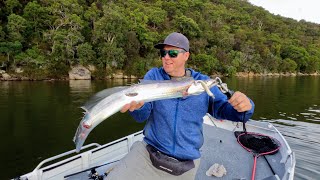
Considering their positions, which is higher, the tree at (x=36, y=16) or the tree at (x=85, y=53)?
the tree at (x=36, y=16)

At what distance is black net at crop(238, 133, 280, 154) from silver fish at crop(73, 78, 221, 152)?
6.91 m

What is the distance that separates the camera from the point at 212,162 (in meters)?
9.11

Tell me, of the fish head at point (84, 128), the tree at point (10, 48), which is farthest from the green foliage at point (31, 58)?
the fish head at point (84, 128)

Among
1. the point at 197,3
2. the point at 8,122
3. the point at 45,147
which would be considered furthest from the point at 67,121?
the point at 197,3

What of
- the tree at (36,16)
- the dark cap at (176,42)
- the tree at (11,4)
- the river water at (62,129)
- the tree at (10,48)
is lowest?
the river water at (62,129)

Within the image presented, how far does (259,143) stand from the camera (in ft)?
33.2

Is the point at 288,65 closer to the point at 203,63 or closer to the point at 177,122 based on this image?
the point at 203,63

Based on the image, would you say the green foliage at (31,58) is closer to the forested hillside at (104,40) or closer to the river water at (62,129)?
the forested hillside at (104,40)

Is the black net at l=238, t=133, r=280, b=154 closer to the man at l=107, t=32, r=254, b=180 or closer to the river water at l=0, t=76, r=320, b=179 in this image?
the river water at l=0, t=76, r=320, b=179

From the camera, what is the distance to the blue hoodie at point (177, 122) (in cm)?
418

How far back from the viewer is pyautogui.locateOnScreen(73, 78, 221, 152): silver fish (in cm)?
350

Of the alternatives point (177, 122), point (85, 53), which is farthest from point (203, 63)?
point (177, 122)

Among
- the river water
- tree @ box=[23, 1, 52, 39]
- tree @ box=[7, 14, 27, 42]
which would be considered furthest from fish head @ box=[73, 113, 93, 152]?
tree @ box=[23, 1, 52, 39]

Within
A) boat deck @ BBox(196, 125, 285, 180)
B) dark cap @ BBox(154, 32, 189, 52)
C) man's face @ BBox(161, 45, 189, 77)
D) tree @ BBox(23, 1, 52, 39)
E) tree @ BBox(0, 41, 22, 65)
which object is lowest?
boat deck @ BBox(196, 125, 285, 180)
